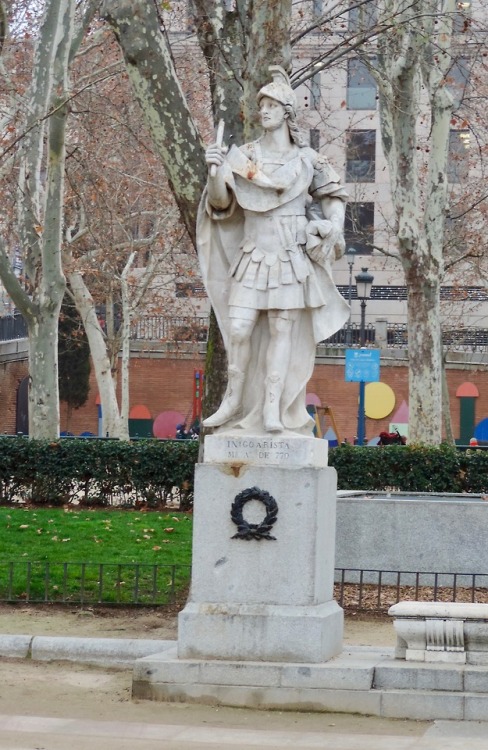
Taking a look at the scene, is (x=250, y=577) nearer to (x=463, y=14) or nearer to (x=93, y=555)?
(x=93, y=555)

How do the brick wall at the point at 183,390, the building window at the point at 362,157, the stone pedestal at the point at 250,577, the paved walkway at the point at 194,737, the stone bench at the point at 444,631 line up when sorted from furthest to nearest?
the building window at the point at 362,157, the brick wall at the point at 183,390, the stone pedestal at the point at 250,577, the stone bench at the point at 444,631, the paved walkway at the point at 194,737

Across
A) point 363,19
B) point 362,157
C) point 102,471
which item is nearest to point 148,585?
point 102,471

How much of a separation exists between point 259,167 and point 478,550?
244 inches

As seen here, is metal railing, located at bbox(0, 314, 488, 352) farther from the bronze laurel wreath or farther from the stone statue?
the bronze laurel wreath

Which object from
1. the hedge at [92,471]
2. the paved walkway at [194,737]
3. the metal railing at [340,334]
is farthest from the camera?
the metal railing at [340,334]

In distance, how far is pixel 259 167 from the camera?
32.2 ft

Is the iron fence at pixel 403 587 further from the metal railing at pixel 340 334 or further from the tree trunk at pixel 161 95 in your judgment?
the metal railing at pixel 340 334

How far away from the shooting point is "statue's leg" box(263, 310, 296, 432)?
956 cm

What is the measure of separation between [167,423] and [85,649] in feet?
130

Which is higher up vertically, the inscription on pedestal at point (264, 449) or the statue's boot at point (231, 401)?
the statue's boot at point (231, 401)

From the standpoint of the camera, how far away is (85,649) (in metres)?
10.9

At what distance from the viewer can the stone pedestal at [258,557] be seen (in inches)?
368

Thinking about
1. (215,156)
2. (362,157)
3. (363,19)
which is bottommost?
(215,156)

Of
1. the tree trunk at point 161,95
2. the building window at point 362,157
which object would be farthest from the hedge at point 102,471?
the building window at point 362,157
